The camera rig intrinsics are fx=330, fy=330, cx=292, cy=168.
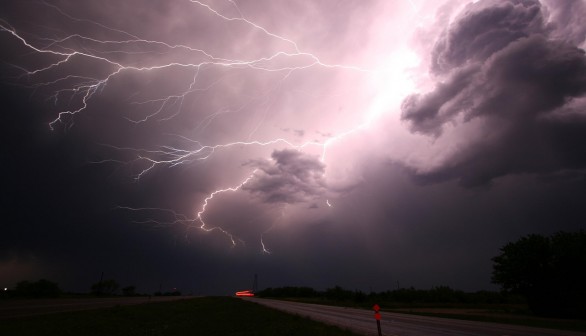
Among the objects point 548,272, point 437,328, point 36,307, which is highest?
point 548,272

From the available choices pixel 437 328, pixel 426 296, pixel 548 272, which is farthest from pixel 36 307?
pixel 426 296

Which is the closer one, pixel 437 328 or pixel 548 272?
pixel 437 328

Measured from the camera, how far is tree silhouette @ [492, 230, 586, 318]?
88.3 feet

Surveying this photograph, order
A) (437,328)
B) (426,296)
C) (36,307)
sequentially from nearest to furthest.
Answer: (437,328) → (36,307) → (426,296)

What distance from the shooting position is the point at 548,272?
28.9 m

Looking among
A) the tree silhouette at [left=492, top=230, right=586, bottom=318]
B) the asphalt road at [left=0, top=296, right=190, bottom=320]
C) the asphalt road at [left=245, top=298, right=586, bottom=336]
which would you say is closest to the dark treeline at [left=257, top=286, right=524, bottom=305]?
the tree silhouette at [left=492, top=230, right=586, bottom=318]

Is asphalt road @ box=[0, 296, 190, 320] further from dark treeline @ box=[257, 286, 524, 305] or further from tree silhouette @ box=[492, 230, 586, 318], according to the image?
dark treeline @ box=[257, 286, 524, 305]

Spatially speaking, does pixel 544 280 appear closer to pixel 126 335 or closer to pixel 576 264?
pixel 576 264

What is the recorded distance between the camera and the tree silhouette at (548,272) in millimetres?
26922

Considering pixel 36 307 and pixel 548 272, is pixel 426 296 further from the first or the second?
pixel 36 307

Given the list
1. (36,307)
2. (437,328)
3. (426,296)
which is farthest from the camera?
(426,296)

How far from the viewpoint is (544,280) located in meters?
28.5

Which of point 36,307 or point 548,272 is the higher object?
point 548,272

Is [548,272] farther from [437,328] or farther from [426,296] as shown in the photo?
[426,296]
